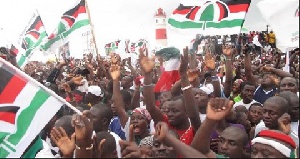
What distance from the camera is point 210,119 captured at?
2859mm

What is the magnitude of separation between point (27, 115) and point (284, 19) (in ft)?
7.33

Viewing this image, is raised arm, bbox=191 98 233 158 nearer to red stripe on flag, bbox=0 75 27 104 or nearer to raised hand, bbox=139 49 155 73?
raised hand, bbox=139 49 155 73

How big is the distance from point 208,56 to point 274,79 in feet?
3.82

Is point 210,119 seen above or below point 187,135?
above

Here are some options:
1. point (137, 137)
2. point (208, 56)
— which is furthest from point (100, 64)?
point (137, 137)

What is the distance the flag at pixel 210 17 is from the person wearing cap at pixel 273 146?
134 inches

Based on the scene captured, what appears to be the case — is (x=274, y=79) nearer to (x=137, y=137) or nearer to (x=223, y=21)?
(x=223, y=21)

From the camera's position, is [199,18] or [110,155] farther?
[199,18]

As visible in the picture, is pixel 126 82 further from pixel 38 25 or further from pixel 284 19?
pixel 284 19

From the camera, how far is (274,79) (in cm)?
619

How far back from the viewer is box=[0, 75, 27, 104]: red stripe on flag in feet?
11.8

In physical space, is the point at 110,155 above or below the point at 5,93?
below

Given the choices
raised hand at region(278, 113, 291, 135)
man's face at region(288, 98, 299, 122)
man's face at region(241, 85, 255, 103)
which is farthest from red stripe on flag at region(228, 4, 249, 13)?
raised hand at region(278, 113, 291, 135)

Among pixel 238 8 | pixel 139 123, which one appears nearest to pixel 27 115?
pixel 139 123
